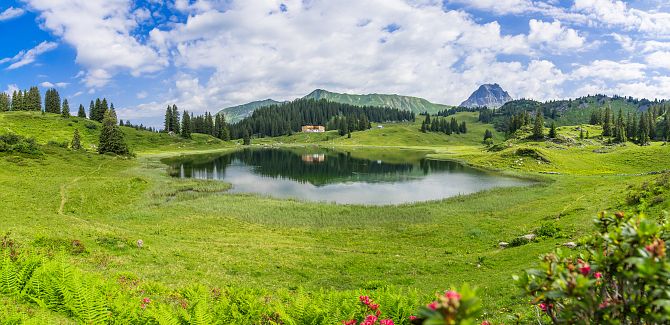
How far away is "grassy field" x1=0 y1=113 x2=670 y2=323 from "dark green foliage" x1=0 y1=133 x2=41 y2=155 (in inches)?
122

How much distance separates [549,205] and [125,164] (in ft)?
345

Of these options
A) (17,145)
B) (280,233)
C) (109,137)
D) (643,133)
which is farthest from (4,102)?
(643,133)

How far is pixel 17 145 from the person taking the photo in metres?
73.5

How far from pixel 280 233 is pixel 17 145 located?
6949 centimetres

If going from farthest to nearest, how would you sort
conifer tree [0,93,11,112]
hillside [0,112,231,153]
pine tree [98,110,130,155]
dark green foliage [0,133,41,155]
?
1. conifer tree [0,93,11,112]
2. hillside [0,112,231,153]
3. pine tree [98,110,130,155]
4. dark green foliage [0,133,41,155]

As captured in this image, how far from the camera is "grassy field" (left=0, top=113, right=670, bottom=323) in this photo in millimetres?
20531

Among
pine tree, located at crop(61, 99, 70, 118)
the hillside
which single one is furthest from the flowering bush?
pine tree, located at crop(61, 99, 70, 118)

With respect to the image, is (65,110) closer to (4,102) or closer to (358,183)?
(4,102)

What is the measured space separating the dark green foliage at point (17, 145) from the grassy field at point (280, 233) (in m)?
3.10

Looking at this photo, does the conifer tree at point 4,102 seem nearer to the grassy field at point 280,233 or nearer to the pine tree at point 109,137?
the pine tree at point 109,137

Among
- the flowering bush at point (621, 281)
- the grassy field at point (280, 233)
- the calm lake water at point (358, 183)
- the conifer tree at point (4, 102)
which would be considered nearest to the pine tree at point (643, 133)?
the calm lake water at point (358, 183)

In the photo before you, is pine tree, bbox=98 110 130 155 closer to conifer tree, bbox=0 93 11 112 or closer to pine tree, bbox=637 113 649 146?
conifer tree, bbox=0 93 11 112

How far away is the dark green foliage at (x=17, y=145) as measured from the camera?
2817 inches

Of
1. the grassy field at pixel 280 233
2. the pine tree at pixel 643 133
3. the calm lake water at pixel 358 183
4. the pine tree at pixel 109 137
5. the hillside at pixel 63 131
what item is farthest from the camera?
the pine tree at pixel 643 133
